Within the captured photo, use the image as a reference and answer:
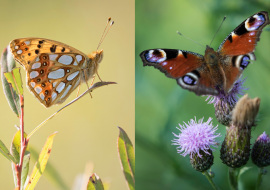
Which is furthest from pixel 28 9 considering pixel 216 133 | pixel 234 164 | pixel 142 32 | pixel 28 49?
pixel 234 164

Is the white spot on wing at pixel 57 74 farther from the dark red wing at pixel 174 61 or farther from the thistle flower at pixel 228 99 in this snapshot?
the thistle flower at pixel 228 99

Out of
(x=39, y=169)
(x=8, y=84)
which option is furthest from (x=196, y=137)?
(x=8, y=84)

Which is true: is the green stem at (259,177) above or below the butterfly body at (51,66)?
below

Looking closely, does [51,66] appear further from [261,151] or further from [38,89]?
[261,151]

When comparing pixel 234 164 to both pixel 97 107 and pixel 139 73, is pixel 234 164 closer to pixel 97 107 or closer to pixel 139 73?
pixel 139 73

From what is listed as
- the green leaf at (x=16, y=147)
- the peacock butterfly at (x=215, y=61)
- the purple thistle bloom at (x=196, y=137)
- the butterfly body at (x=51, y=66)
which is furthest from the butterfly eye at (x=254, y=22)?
the green leaf at (x=16, y=147)

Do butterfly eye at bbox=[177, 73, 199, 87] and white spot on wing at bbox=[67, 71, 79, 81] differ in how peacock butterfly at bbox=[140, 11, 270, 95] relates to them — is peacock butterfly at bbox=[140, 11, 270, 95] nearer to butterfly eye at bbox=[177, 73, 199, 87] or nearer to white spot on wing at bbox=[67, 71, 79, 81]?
butterfly eye at bbox=[177, 73, 199, 87]
